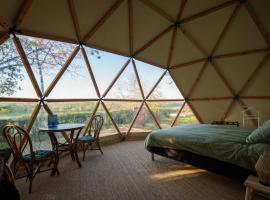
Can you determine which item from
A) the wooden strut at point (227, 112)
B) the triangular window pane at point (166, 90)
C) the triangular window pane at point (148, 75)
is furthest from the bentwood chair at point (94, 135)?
the wooden strut at point (227, 112)

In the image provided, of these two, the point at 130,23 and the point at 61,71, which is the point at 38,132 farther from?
the point at 130,23

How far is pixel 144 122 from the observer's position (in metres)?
7.44

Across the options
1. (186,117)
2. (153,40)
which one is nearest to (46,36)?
(153,40)

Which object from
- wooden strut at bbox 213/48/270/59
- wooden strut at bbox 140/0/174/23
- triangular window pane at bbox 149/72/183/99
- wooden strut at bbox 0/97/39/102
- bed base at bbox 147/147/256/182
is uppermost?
wooden strut at bbox 140/0/174/23

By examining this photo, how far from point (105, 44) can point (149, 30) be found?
130cm

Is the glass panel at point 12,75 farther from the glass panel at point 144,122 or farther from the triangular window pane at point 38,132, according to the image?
the glass panel at point 144,122

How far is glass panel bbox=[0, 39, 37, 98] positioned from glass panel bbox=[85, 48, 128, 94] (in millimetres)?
1824

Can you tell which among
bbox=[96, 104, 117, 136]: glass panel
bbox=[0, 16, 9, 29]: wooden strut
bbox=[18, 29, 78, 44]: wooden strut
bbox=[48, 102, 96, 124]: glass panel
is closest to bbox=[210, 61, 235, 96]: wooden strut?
bbox=[96, 104, 117, 136]: glass panel

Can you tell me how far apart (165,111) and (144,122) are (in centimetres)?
101

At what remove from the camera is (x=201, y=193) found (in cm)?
285

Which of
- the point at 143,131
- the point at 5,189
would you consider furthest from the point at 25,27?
the point at 143,131

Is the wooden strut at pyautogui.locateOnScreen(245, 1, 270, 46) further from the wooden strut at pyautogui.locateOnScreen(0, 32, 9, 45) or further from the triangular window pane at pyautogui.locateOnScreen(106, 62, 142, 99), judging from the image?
the wooden strut at pyautogui.locateOnScreen(0, 32, 9, 45)

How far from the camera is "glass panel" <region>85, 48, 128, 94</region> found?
552 centimetres

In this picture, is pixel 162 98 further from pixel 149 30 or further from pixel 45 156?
pixel 45 156
